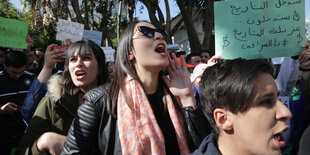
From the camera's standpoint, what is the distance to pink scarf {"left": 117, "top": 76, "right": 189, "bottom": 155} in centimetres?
159

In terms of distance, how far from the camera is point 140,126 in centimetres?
167

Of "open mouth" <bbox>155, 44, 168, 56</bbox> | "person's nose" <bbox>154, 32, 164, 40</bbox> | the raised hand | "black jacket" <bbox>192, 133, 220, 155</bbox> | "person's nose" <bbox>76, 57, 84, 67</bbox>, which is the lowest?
Answer: the raised hand

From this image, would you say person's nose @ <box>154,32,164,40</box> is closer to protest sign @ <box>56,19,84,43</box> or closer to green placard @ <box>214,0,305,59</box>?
green placard @ <box>214,0,305,59</box>

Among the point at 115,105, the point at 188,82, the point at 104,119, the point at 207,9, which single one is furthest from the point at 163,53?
the point at 207,9

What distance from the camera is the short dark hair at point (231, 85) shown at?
4.39 ft

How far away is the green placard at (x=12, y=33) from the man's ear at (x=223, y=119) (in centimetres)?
262

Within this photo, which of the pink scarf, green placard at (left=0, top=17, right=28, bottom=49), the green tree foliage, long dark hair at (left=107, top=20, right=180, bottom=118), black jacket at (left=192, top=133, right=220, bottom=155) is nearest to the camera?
black jacket at (left=192, top=133, right=220, bottom=155)

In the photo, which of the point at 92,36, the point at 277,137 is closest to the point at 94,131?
the point at 277,137

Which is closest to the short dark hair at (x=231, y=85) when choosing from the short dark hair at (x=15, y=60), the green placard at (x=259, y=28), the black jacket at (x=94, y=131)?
the black jacket at (x=94, y=131)

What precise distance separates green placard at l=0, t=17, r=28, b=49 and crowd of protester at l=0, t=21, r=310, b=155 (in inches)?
31.2

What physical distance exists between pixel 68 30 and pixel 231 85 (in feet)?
10.9

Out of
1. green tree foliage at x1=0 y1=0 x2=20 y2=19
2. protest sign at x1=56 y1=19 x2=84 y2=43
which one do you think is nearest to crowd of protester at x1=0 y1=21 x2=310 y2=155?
protest sign at x1=56 y1=19 x2=84 y2=43

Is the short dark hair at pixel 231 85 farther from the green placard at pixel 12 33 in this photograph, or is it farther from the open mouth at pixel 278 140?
the green placard at pixel 12 33

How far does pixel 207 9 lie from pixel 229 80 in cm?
765
